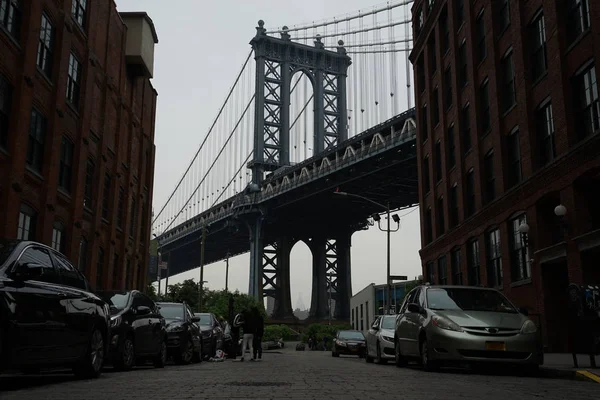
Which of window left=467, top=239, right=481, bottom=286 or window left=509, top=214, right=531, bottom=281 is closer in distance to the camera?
window left=509, top=214, right=531, bottom=281

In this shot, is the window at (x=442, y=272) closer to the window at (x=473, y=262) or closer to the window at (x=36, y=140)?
the window at (x=473, y=262)

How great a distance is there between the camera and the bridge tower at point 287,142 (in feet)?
260

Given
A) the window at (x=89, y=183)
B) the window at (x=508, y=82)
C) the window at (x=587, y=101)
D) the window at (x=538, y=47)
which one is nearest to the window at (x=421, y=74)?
the window at (x=508, y=82)

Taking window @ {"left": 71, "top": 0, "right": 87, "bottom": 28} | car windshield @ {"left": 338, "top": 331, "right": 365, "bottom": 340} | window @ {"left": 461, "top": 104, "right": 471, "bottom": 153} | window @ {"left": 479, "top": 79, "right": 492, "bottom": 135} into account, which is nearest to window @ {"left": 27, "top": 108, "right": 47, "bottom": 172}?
window @ {"left": 71, "top": 0, "right": 87, "bottom": 28}

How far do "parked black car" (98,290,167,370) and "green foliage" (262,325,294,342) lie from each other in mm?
54160

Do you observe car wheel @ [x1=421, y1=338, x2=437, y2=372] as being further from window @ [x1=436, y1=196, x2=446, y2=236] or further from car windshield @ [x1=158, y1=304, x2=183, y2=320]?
window @ [x1=436, y1=196, x2=446, y2=236]

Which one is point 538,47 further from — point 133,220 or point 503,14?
point 133,220

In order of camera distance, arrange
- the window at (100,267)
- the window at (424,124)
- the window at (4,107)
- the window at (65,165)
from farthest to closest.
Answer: the window at (424,124) < the window at (100,267) < the window at (65,165) < the window at (4,107)

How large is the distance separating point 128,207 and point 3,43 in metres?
14.4

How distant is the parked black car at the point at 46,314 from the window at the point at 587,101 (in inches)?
578

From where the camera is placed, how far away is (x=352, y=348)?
30.0 meters

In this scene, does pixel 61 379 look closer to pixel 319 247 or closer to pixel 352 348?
pixel 352 348

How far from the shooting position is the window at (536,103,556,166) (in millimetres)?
22469

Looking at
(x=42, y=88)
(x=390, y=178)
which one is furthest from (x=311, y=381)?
(x=390, y=178)
